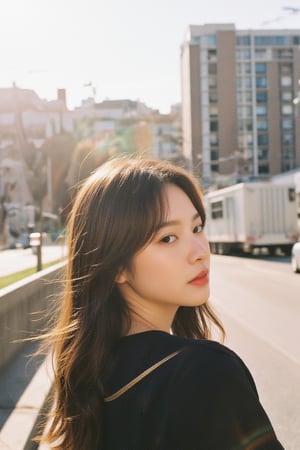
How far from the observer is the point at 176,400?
1181 mm

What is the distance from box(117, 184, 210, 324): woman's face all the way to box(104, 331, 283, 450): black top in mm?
225

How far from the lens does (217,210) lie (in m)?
37.1

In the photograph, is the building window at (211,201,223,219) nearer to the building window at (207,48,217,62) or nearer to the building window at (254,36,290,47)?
the building window at (207,48,217,62)

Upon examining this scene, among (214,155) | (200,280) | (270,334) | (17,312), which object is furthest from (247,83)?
(200,280)

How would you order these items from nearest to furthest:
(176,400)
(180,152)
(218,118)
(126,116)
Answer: (176,400) < (218,118) < (180,152) < (126,116)

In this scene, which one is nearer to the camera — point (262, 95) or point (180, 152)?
point (262, 95)

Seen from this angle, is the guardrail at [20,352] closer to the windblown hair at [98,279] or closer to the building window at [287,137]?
the windblown hair at [98,279]

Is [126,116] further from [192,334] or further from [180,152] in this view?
[192,334]

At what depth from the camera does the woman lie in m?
1.20

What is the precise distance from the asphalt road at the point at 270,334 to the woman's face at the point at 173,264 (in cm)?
323

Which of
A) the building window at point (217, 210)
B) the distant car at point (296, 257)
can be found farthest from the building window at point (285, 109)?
the distant car at point (296, 257)

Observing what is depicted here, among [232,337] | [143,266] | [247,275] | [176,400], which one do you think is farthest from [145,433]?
[247,275]

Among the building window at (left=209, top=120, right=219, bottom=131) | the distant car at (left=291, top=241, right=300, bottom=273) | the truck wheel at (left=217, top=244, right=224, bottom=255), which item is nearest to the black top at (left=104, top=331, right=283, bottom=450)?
the distant car at (left=291, top=241, right=300, bottom=273)

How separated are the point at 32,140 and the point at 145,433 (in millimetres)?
106988
